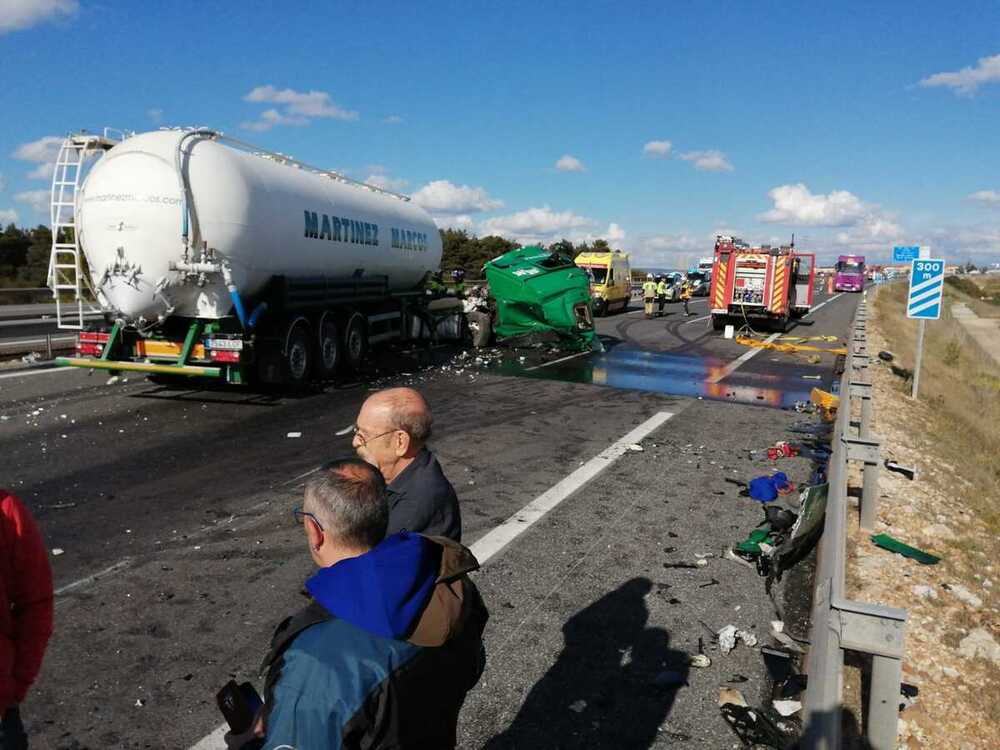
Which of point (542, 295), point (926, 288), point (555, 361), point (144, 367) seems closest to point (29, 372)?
point (144, 367)

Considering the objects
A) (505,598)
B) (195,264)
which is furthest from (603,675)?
(195,264)

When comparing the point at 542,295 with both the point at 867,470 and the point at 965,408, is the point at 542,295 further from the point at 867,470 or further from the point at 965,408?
the point at 867,470

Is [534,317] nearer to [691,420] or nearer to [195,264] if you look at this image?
[691,420]

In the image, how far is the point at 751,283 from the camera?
25.1 m

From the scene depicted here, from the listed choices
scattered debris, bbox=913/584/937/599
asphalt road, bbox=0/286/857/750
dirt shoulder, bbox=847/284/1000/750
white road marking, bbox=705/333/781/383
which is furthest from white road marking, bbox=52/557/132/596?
white road marking, bbox=705/333/781/383

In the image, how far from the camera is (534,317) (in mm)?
17266

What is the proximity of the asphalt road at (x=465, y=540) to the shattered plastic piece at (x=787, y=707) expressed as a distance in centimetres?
10

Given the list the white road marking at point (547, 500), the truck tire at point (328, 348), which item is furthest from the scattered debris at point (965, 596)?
the truck tire at point (328, 348)

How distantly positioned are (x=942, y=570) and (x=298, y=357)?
911 cm

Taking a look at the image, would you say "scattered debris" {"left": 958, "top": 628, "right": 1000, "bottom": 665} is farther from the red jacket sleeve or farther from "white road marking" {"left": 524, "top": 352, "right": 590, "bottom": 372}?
"white road marking" {"left": 524, "top": 352, "right": 590, "bottom": 372}

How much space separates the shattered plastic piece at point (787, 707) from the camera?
3.61 meters

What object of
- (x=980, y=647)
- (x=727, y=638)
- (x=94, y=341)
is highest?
(x=94, y=341)

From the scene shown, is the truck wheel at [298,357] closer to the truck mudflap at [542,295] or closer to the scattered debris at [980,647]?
the truck mudflap at [542,295]

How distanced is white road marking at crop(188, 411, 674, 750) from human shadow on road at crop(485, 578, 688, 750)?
1.10 metres
